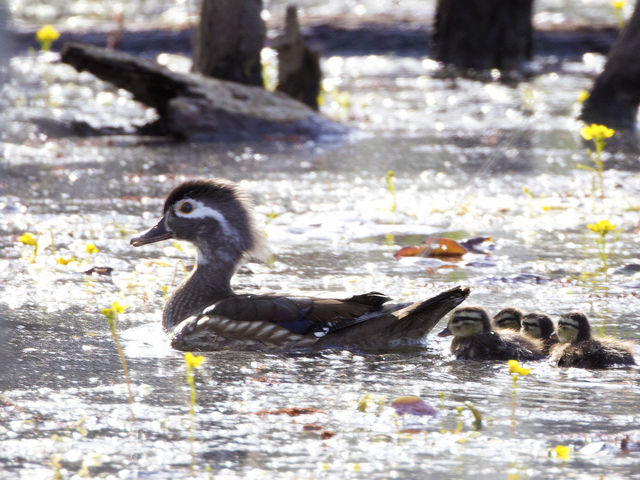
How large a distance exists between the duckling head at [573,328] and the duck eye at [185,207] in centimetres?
222

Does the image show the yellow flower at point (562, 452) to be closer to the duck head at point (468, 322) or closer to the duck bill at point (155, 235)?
the duck head at point (468, 322)

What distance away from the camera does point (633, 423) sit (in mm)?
4859

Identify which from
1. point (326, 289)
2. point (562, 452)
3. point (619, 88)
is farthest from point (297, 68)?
point (562, 452)

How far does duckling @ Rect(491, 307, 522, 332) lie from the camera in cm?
656

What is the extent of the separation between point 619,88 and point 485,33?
22.4ft

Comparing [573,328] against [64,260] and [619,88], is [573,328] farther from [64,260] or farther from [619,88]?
[619,88]

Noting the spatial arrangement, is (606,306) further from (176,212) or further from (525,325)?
(176,212)

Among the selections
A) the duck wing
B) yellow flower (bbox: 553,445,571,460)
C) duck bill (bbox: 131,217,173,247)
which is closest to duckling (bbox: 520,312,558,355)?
the duck wing

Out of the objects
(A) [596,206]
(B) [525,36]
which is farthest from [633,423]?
(B) [525,36]

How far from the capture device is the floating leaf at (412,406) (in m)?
4.98

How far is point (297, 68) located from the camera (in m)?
14.6

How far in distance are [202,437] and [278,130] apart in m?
9.49

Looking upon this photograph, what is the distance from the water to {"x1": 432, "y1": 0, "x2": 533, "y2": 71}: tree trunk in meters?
5.19

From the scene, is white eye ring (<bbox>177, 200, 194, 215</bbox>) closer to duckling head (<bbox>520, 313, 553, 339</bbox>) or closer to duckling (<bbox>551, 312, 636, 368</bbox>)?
duckling head (<bbox>520, 313, 553, 339</bbox>)
